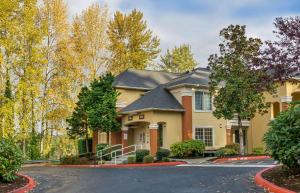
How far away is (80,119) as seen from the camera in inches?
1455

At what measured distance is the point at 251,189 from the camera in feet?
41.4

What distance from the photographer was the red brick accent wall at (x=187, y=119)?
3488 cm

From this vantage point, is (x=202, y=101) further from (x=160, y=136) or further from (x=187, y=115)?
(x=160, y=136)

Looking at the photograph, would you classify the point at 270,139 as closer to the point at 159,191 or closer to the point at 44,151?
the point at 159,191

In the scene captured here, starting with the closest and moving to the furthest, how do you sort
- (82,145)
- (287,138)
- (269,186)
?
(269,186)
(287,138)
(82,145)

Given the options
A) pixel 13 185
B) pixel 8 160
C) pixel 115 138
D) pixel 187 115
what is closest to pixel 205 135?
pixel 187 115

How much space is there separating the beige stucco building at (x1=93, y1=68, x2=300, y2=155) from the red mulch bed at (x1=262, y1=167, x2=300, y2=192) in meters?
19.5

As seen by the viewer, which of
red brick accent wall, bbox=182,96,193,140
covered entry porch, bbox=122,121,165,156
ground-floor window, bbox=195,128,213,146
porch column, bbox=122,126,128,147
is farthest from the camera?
porch column, bbox=122,126,128,147

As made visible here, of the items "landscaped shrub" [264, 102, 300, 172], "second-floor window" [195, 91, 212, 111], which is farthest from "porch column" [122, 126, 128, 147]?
"landscaped shrub" [264, 102, 300, 172]

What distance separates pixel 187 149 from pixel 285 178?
61.2 feet

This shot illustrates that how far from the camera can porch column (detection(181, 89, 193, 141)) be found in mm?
34875

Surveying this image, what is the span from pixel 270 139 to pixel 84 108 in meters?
24.7

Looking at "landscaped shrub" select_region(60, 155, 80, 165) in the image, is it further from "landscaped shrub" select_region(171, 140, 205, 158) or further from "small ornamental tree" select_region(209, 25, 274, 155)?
"small ornamental tree" select_region(209, 25, 274, 155)

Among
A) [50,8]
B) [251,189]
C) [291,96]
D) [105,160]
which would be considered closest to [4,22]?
[50,8]
